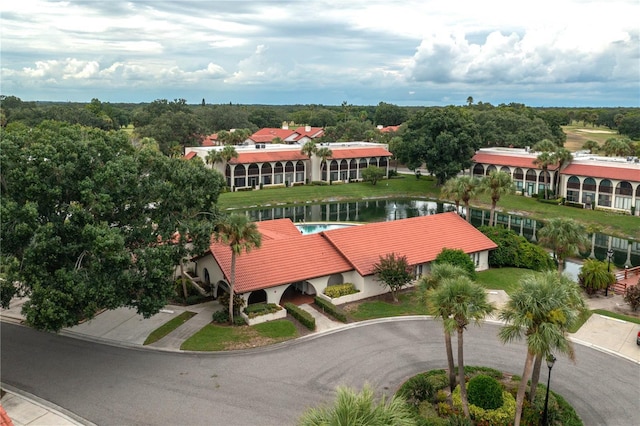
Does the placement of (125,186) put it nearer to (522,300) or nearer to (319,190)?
(522,300)

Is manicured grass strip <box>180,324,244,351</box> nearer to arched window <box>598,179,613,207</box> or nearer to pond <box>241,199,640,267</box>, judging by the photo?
pond <box>241,199,640,267</box>

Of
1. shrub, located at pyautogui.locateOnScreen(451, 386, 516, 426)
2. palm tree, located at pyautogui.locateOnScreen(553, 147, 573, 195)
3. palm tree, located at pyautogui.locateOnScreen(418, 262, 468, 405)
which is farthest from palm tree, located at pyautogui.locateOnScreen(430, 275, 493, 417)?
palm tree, located at pyautogui.locateOnScreen(553, 147, 573, 195)

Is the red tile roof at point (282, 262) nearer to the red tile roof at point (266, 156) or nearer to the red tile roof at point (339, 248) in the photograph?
the red tile roof at point (339, 248)

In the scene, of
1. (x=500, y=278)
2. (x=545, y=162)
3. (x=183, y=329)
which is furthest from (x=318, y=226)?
(x=545, y=162)

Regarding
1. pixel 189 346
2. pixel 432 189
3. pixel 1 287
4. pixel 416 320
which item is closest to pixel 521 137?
pixel 432 189

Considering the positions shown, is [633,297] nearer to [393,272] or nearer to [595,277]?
[595,277]

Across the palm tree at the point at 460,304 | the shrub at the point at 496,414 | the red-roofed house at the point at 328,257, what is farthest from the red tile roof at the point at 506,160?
the palm tree at the point at 460,304
